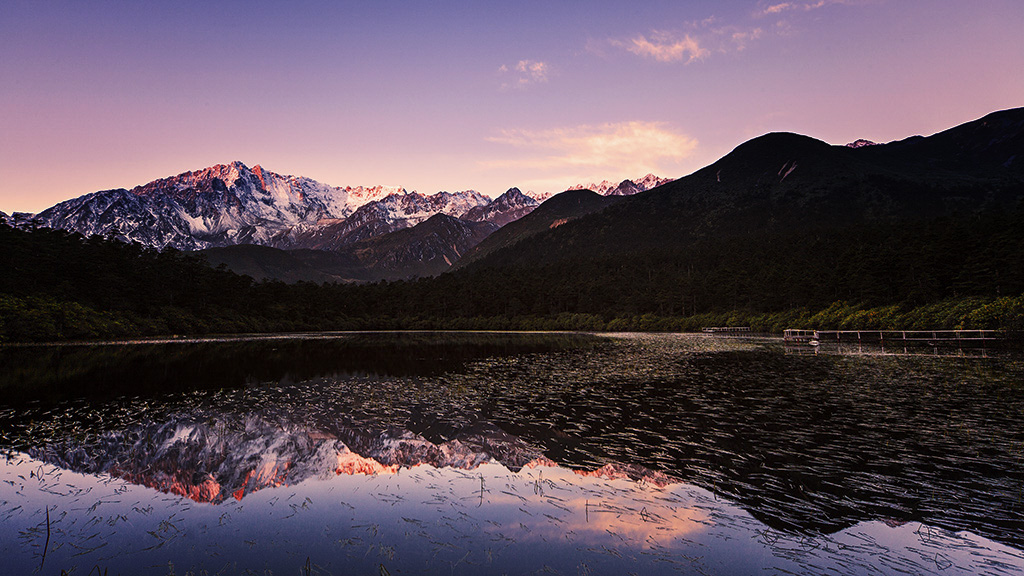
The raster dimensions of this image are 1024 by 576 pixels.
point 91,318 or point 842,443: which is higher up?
point 91,318

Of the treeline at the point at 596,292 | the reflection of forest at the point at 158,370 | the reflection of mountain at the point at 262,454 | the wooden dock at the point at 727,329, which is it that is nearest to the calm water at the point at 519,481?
the reflection of mountain at the point at 262,454

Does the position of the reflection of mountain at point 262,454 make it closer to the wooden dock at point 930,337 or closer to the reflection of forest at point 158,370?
the reflection of forest at point 158,370

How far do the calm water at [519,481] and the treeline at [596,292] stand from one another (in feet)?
187

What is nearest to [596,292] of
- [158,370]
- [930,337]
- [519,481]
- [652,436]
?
[930,337]

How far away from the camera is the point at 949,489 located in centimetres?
1196

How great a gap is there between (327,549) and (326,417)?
13.4 m

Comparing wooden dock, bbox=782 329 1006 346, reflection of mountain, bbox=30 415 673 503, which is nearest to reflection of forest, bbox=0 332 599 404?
reflection of mountain, bbox=30 415 673 503

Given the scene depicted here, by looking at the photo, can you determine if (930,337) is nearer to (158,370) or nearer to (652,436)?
(652,436)

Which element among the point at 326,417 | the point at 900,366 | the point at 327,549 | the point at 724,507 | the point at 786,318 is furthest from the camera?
the point at 786,318

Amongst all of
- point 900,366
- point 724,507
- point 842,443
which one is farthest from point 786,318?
point 724,507

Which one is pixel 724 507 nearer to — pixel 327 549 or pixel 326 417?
pixel 327 549

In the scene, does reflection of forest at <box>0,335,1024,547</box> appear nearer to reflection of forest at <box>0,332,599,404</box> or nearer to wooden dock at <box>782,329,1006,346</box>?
reflection of forest at <box>0,332,599,404</box>

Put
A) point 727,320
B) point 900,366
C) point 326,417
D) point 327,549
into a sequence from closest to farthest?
point 327,549, point 326,417, point 900,366, point 727,320

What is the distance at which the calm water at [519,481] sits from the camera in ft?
29.8
